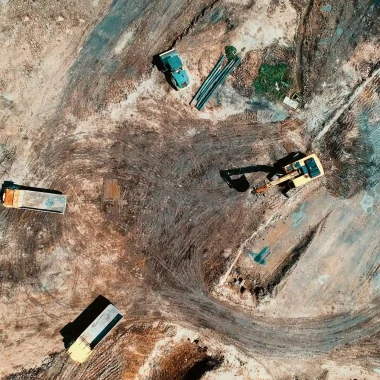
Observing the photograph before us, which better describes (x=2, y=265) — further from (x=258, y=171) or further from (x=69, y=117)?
(x=258, y=171)

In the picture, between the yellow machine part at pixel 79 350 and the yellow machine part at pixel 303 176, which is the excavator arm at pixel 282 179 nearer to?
the yellow machine part at pixel 303 176

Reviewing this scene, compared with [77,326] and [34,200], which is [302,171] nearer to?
[34,200]

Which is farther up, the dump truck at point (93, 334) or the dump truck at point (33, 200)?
the dump truck at point (33, 200)

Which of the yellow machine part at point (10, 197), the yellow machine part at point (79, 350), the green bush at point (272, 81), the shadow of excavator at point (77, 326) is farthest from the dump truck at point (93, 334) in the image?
the green bush at point (272, 81)

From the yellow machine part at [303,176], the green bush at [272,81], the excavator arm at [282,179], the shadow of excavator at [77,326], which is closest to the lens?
the excavator arm at [282,179]

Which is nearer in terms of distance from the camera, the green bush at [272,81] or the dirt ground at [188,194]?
the dirt ground at [188,194]

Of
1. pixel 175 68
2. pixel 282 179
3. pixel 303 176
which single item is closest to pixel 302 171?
pixel 303 176

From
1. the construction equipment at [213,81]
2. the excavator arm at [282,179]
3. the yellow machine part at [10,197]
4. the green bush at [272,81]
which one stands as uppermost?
the yellow machine part at [10,197]

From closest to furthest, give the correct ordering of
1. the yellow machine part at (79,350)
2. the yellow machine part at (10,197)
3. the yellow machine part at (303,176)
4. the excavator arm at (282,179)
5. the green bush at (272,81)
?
the yellow machine part at (10,197), the yellow machine part at (79,350), the excavator arm at (282,179), the yellow machine part at (303,176), the green bush at (272,81)

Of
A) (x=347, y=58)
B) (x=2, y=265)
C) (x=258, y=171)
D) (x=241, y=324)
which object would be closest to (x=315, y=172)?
(x=258, y=171)
